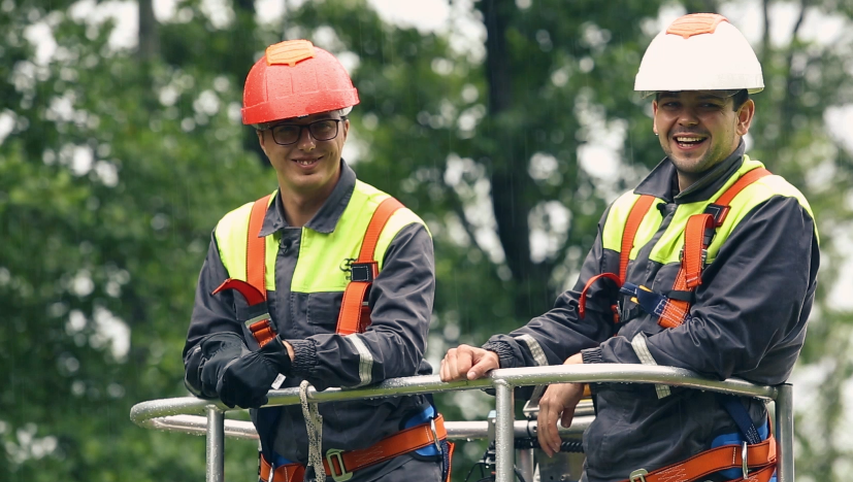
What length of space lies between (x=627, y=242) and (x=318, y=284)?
920 millimetres

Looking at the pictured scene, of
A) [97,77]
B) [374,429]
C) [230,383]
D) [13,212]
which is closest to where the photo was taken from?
[230,383]

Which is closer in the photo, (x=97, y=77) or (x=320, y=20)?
(x=97, y=77)

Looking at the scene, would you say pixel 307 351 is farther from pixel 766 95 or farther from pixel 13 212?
pixel 766 95

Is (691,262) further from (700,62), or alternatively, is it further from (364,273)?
(364,273)

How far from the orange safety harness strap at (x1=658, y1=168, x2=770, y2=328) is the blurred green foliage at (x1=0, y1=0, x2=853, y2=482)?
37.7 feet

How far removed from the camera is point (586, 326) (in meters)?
4.62

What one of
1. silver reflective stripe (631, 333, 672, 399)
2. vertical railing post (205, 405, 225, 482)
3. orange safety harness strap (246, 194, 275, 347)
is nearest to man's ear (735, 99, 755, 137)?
silver reflective stripe (631, 333, 672, 399)

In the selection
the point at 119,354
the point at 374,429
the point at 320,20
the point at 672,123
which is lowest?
the point at 119,354

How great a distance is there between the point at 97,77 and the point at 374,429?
41.9 feet

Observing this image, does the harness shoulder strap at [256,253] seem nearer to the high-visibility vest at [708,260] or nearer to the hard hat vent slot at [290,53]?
the hard hat vent slot at [290,53]

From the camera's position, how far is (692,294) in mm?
4238

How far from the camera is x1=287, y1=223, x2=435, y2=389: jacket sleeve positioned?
424 centimetres

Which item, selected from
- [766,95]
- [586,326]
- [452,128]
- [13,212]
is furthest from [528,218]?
[586,326]

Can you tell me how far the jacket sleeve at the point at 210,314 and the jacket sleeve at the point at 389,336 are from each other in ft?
1.26
